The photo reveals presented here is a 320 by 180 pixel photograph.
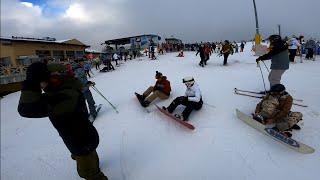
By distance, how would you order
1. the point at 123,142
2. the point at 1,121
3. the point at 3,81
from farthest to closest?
1. the point at 3,81
2. the point at 1,121
3. the point at 123,142

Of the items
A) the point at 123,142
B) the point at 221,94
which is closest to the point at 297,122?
the point at 221,94

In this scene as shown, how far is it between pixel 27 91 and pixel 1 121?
9251 mm

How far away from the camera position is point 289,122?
208 inches

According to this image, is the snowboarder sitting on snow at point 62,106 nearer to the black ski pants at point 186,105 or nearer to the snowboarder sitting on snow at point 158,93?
the black ski pants at point 186,105

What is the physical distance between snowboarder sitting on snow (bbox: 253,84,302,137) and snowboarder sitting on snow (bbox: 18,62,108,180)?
3.59 metres

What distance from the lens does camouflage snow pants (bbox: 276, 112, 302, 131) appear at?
17.0 feet

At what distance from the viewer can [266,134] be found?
5410 mm

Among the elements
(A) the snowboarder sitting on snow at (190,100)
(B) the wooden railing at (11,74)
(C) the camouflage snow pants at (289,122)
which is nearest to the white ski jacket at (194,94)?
(A) the snowboarder sitting on snow at (190,100)

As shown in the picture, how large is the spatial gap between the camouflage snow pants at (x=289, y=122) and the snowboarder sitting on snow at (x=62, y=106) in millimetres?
3576

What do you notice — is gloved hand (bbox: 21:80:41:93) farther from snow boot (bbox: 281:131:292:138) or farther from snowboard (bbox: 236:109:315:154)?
snow boot (bbox: 281:131:292:138)

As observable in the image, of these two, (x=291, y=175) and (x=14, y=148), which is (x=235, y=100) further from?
(x=14, y=148)

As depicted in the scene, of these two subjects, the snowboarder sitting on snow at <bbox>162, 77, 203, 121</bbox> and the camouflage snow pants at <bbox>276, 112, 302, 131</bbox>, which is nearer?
the camouflage snow pants at <bbox>276, 112, 302, 131</bbox>

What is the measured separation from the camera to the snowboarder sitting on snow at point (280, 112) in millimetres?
5191

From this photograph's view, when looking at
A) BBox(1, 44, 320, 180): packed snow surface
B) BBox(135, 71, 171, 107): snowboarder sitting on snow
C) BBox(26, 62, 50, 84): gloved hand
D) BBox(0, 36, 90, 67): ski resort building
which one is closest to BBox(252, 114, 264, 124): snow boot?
BBox(1, 44, 320, 180): packed snow surface
